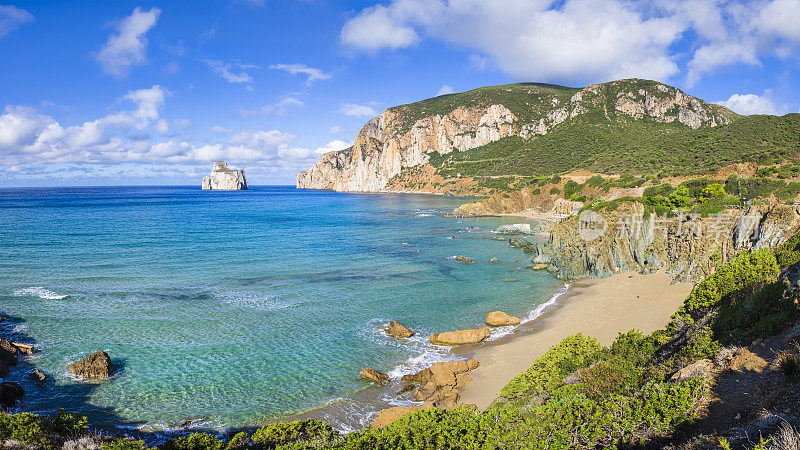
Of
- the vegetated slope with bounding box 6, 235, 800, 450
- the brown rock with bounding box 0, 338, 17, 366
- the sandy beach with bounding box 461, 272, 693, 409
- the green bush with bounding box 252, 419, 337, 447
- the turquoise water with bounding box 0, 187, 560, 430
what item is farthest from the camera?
the brown rock with bounding box 0, 338, 17, 366

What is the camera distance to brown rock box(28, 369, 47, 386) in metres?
16.2

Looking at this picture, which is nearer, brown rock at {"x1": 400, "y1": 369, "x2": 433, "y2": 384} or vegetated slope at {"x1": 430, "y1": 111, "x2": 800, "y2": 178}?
brown rock at {"x1": 400, "y1": 369, "x2": 433, "y2": 384}

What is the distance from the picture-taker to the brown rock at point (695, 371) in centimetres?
945

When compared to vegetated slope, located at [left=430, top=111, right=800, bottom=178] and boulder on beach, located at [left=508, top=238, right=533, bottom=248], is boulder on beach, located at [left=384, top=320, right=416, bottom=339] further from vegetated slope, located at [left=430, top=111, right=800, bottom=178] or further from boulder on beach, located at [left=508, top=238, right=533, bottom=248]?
vegetated slope, located at [left=430, top=111, right=800, bottom=178]

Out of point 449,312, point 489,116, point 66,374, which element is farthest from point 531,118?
point 66,374

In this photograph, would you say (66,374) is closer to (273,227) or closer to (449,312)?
(449,312)

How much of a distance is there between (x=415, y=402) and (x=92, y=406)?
1205 centimetres

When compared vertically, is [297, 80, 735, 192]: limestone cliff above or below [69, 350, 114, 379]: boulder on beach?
above

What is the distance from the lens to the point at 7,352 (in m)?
17.8

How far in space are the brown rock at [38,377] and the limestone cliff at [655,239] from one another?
107 ft

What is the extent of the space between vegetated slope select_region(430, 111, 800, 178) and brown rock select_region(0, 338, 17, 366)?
7038cm

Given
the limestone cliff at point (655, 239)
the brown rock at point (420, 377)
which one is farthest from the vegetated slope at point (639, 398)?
the limestone cliff at point (655, 239)

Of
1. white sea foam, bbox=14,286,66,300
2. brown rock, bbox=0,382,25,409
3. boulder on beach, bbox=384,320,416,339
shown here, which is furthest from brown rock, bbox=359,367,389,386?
white sea foam, bbox=14,286,66,300

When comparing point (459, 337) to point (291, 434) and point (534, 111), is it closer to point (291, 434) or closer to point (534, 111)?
point (291, 434)
